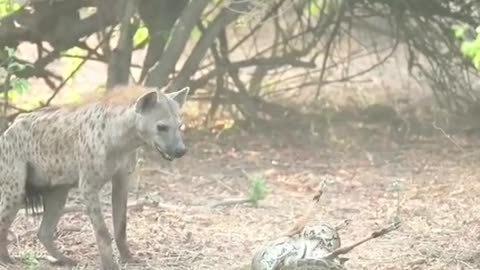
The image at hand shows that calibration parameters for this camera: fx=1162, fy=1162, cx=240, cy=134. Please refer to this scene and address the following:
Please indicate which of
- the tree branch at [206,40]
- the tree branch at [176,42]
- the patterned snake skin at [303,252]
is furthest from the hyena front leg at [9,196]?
the tree branch at [206,40]

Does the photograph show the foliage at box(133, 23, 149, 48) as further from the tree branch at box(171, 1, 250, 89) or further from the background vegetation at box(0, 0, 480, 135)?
the tree branch at box(171, 1, 250, 89)

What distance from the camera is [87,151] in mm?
5742

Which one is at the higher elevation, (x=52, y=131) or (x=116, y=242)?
(x=52, y=131)

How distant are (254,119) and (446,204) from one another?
293 centimetres

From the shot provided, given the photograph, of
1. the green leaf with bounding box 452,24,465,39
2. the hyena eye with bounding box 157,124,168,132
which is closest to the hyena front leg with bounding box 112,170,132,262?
the hyena eye with bounding box 157,124,168,132

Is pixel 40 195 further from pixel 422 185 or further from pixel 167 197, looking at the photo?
pixel 422 185

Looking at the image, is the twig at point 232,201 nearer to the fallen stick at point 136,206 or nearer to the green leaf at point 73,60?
the fallen stick at point 136,206

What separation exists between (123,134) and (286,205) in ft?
6.94

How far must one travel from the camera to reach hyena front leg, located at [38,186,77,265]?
6016 mm

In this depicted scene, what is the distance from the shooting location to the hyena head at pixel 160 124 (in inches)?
220

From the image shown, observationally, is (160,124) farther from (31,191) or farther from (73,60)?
(73,60)

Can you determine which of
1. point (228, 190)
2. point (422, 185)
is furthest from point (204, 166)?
point (422, 185)

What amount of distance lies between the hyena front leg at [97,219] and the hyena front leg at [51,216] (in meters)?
0.33

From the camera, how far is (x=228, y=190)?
807 centimetres
